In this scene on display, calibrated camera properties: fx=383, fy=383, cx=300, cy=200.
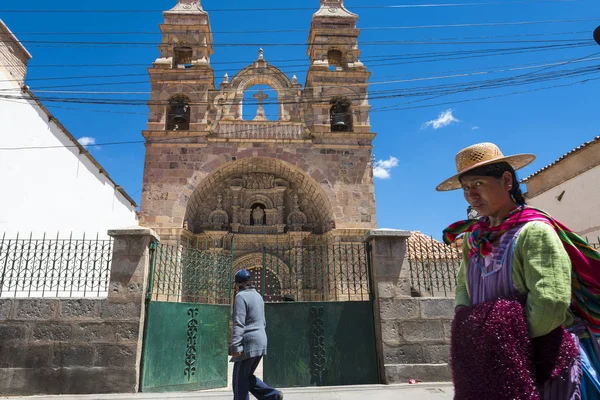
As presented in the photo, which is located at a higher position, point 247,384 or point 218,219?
point 218,219

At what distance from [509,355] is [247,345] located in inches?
102

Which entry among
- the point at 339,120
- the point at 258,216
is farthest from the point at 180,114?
the point at 339,120

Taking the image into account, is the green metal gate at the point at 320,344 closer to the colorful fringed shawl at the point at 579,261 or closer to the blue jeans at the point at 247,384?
the blue jeans at the point at 247,384

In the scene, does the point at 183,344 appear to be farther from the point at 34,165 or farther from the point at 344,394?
the point at 34,165

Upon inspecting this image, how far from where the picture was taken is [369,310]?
5.82 meters

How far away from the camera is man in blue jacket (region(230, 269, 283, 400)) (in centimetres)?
347

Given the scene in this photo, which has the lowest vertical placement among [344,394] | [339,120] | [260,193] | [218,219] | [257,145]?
[344,394]

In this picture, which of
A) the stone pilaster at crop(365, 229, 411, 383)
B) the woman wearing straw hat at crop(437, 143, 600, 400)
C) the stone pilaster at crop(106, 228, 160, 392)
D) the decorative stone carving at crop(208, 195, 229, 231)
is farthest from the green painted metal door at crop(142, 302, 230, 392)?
the decorative stone carving at crop(208, 195, 229, 231)

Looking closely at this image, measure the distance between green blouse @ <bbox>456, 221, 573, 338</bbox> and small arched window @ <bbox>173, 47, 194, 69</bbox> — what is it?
1392cm

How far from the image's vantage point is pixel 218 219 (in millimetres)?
12672

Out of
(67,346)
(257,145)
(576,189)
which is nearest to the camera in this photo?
(67,346)

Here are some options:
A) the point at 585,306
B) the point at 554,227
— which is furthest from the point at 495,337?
the point at 554,227

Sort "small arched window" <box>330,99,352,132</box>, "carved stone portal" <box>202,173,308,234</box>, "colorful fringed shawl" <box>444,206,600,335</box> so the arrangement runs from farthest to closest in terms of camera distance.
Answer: "small arched window" <box>330,99,352,132</box>
"carved stone portal" <box>202,173,308,234</box>
"colorful fringed shawl" <box>444,206,600,335</box>

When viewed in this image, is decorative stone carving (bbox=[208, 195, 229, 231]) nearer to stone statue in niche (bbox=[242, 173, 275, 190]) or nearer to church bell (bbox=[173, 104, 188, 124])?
stone statue in niche (bbox=[242, 173, 275, 190])
